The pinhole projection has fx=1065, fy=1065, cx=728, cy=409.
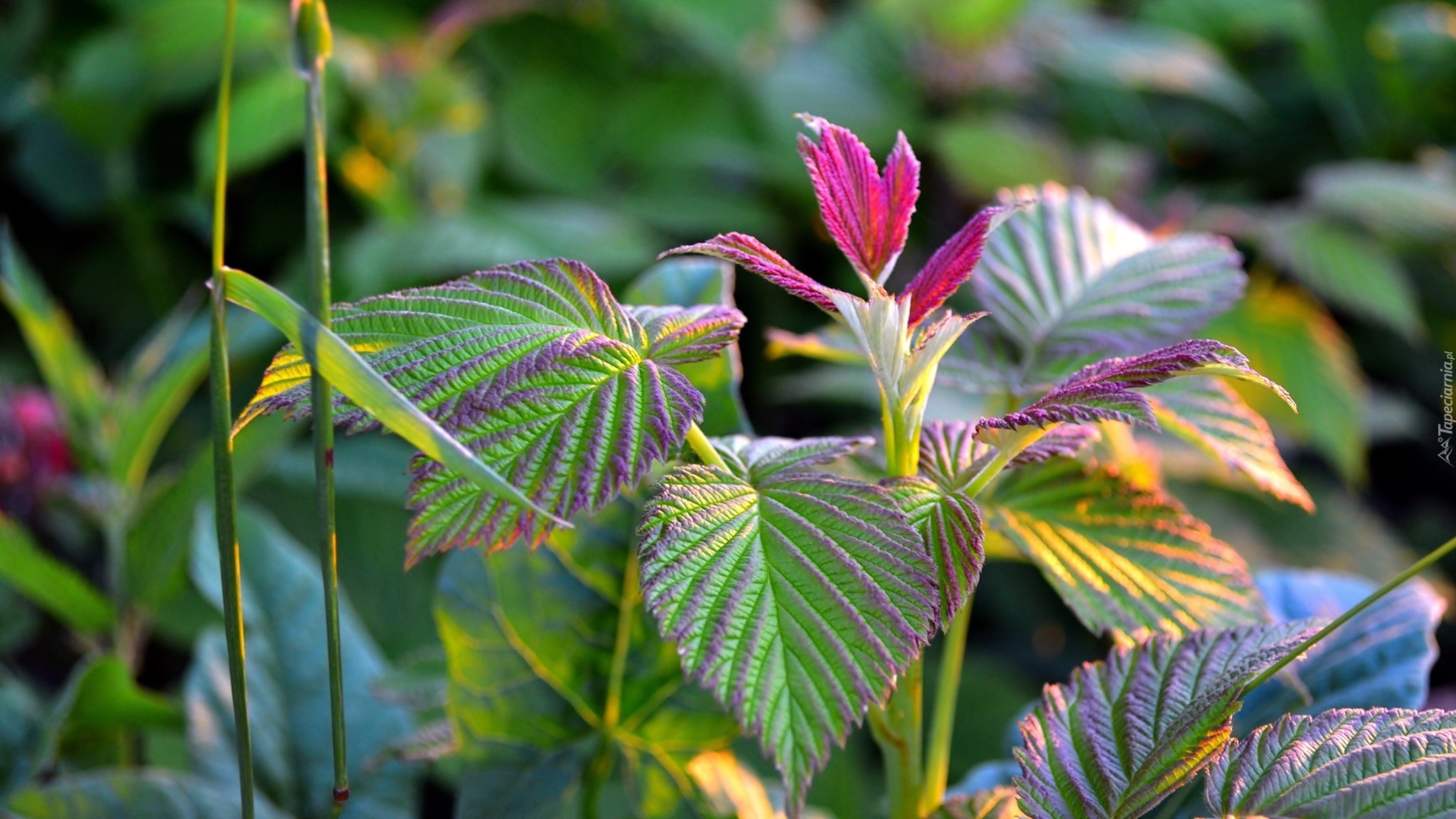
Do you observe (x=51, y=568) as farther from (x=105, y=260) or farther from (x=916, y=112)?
(x=916, y=112)

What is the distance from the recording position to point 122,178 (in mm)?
1562

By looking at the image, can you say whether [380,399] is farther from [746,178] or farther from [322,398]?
[746,178]

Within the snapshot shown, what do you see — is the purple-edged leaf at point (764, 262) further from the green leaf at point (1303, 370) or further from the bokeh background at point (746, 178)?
the green leaf at point (1303, 370)

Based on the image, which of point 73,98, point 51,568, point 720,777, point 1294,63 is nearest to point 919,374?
point 720,777

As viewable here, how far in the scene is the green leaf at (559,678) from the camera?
20.6 inches

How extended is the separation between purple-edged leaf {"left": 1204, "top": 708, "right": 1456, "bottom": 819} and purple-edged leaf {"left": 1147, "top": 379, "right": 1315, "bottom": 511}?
11 centimetres

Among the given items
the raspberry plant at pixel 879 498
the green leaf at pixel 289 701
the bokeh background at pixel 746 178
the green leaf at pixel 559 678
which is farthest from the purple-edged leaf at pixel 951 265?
the bokeh background at pixel 746 178

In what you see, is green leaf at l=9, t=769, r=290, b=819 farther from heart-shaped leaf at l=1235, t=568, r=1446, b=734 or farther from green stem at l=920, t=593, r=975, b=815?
heart-shaped leaf at l=1235, t=568, r=1446, b=734

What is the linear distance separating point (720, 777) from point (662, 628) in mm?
216

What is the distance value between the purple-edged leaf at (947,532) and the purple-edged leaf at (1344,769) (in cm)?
10

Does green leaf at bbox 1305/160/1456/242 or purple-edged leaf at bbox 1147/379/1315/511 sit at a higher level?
green leaf at bbox 1305/160/1456/242

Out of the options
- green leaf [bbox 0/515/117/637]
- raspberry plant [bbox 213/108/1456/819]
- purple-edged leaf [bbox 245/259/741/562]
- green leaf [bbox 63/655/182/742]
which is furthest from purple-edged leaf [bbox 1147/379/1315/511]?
green leaf [bbox 0/515/117/637]

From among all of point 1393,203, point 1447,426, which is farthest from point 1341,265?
point 1447,426

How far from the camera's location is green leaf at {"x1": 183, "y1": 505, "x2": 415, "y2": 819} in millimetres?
644
